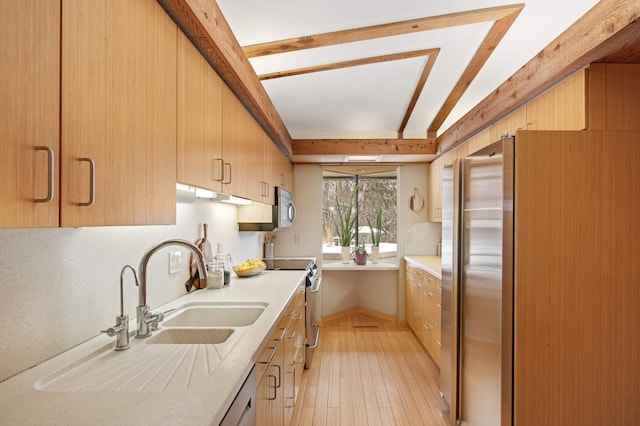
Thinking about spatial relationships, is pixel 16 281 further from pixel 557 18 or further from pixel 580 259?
pixel 557 18

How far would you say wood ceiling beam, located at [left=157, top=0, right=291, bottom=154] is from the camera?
123cm

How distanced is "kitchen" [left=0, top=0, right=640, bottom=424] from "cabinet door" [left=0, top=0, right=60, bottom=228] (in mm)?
33

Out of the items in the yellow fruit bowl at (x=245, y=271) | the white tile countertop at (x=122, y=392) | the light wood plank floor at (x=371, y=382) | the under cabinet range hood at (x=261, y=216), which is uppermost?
the under cabinet range hood at (x=261, y=216)

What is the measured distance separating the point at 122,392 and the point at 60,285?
47cm

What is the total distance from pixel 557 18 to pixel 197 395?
244 centimetres

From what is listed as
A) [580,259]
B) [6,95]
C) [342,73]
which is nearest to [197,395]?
[6,95]

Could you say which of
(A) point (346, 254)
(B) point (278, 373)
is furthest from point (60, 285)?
(A) point (346, 254)

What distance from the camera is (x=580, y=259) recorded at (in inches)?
61.9

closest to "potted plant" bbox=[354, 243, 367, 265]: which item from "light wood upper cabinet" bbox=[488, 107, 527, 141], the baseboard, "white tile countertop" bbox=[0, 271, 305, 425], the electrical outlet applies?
the baseboard

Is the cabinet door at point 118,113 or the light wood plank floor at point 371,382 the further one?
the light wood plank floor at point 371,382

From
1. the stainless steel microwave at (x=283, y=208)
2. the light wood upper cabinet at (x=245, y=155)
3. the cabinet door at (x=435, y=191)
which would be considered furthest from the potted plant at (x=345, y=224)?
the light wood upper cabinet at (x=245, y=155)

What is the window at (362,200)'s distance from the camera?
495cm

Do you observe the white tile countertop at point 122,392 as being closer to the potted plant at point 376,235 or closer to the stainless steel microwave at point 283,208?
the stainless steel microwave at point 283,208

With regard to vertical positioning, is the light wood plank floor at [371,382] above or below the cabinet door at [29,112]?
below
